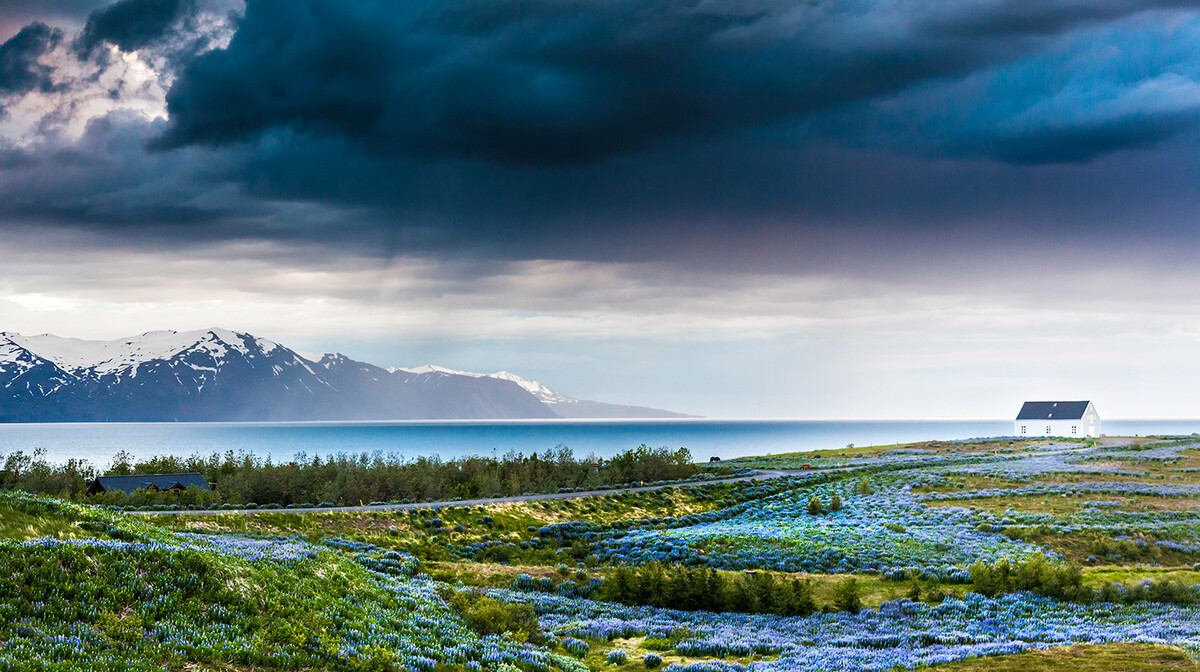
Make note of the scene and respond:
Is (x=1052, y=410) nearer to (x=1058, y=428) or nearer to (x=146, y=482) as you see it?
(x=1058, y=428)

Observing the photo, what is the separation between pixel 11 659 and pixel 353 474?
61.4 meters

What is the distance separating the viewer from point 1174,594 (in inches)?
1069

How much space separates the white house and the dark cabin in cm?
15564

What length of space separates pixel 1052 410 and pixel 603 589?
531 feet

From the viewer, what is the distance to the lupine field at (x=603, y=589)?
46.9 feet

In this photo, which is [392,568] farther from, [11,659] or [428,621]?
[11,659]

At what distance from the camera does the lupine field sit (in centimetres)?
1430

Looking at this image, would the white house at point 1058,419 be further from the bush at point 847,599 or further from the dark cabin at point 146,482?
the dark cabin at point 146,482

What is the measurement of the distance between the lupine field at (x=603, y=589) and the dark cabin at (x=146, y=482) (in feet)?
81.9

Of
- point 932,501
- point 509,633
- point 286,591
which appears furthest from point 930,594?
point 932,501

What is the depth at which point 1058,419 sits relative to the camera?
15688 centimetres

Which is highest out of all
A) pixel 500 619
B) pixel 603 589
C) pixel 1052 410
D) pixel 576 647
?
pixel 1052 410

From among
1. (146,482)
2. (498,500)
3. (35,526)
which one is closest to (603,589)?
(35,526)

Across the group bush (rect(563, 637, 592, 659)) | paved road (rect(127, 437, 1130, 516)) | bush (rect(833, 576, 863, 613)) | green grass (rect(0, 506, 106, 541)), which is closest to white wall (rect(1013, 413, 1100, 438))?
paved road (rect(127, 437, 1130, 516))
